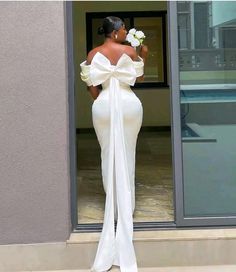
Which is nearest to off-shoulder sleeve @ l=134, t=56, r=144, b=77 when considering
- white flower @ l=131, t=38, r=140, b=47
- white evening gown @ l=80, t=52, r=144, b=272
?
white evening gown @ l=80, t=52, r=144, b=272

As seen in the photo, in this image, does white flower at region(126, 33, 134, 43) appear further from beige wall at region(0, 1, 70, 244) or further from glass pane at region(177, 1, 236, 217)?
beige wall at region(0, 1, 70, 244)

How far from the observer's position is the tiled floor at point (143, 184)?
4.45m

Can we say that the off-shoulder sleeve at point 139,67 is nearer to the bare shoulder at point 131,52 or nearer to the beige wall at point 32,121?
the bare shoulder at point 131,52

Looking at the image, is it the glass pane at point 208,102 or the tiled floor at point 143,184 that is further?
the tiled floor at point 143,184

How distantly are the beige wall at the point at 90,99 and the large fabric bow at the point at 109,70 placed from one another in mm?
5736

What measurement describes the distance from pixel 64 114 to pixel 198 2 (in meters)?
1.31

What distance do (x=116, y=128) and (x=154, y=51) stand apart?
22.8ft

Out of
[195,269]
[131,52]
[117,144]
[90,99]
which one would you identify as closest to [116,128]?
[117,144]

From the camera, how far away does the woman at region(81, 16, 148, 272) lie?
12.5 ft

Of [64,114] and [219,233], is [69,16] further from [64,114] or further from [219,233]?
[219,233]

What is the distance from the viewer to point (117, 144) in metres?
3.89

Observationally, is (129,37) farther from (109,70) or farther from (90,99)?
(90,99)

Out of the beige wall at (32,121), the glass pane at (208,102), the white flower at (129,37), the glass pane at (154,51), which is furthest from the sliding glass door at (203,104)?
the glass pane at (154,51)

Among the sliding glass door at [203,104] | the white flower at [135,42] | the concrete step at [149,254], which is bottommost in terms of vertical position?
the concrete step at [149,254]
